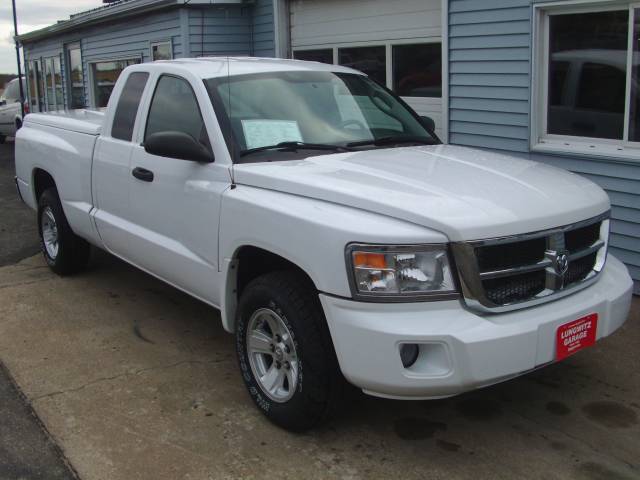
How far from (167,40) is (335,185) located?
1017 centimetres

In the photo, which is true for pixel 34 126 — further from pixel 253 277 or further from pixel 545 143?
pixel 545 143

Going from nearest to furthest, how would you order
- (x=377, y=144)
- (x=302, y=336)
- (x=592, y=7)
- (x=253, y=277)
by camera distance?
1. (x=302, y=336)
2. (x=253, y=277)
3. (x=377, y=144)
4. (x=592, y=7)

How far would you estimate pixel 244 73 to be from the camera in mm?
4617

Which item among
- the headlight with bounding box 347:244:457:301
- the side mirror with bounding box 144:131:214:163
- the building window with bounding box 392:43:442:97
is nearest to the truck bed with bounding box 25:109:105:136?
the side mirror with bounding box 144:131:214:163

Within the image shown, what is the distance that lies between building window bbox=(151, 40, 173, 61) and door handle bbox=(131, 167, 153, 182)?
8418 millimetres

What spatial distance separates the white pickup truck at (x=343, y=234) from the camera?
3154mm

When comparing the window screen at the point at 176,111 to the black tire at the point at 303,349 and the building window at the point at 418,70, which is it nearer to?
the black tire at the point at 303,349

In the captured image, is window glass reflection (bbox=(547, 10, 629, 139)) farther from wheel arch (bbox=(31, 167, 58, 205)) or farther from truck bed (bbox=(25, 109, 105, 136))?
wheel arch (bbox=(31, 167, 58, 205))

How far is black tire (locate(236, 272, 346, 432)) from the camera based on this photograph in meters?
3.42

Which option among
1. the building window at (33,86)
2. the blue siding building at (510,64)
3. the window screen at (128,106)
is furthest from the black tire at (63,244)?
the building window at (33,86)

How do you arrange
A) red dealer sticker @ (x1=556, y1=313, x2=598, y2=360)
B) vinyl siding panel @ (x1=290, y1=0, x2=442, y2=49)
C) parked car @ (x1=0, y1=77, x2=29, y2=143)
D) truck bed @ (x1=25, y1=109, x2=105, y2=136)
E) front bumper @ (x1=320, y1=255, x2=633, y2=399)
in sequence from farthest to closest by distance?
parked car @ (x1=0, y1=77, x2=29, y2=143), vinyl siding panel @ (x1=290, y1=0, x2=442, y2=49), truck bed @ (x1=25, y1=109, x2=105, y2=136), red dealer sticker @ (x1=556, y1=313, x2=598, y2=360), front bumper @ (x1=320, y1=255, x2=633, y2=399)

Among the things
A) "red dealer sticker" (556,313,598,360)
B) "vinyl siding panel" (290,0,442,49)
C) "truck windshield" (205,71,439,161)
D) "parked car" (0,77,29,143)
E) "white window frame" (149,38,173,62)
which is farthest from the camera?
"parked car" (0,77,29,143)

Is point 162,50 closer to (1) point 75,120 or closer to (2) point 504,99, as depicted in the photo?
(1) point 75,120

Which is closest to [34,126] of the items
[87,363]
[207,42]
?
[87,363]
